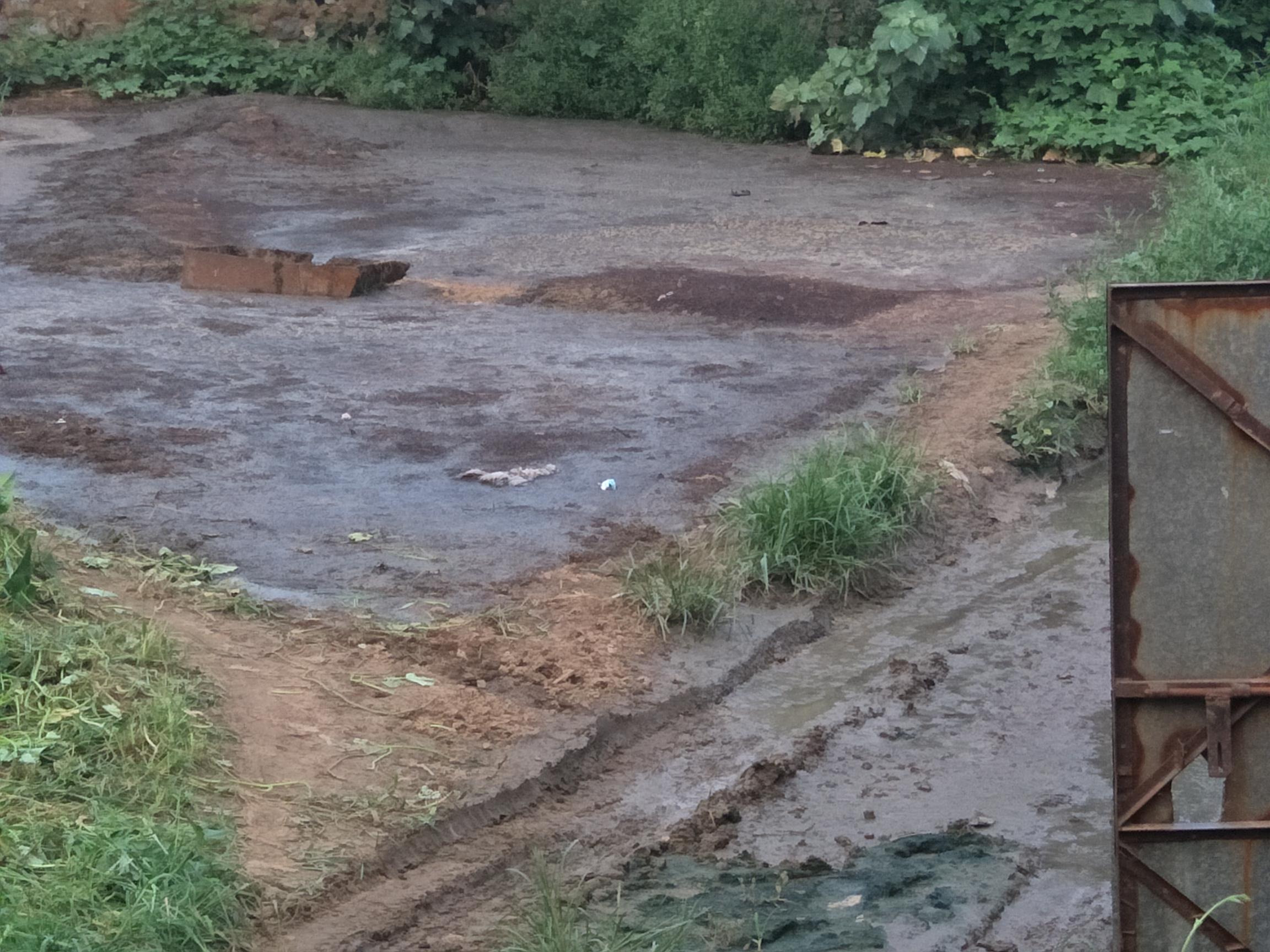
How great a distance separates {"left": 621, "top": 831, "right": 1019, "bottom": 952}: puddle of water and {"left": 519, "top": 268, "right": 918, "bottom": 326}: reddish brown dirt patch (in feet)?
16.8

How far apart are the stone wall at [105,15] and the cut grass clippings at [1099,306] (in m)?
11.5

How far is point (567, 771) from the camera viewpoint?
14.6ft

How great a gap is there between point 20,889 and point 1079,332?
547cm

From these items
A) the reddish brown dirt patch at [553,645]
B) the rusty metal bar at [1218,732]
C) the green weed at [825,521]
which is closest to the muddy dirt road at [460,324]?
the reddish brown dirt patch at [553,645]

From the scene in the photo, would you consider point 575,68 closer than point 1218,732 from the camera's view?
No

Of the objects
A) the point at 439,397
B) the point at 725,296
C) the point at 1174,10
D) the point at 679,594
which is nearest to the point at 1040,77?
the point at 1174,10

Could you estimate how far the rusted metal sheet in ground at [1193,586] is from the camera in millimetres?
2783

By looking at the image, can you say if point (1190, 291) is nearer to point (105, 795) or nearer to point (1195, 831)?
point (1195, 831)

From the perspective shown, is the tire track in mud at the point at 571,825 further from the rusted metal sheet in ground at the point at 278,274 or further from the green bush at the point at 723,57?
the green bush at the point at 723,57

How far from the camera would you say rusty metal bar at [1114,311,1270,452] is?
2768 millimetres

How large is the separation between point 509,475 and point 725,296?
3.12 meters

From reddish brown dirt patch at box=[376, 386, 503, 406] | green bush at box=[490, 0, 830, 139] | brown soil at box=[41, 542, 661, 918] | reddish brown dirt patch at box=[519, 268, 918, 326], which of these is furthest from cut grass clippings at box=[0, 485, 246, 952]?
green bush at box=[490, 0, 830, 139]

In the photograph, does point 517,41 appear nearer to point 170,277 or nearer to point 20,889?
point 170,277

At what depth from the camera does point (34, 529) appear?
17.4 feet
